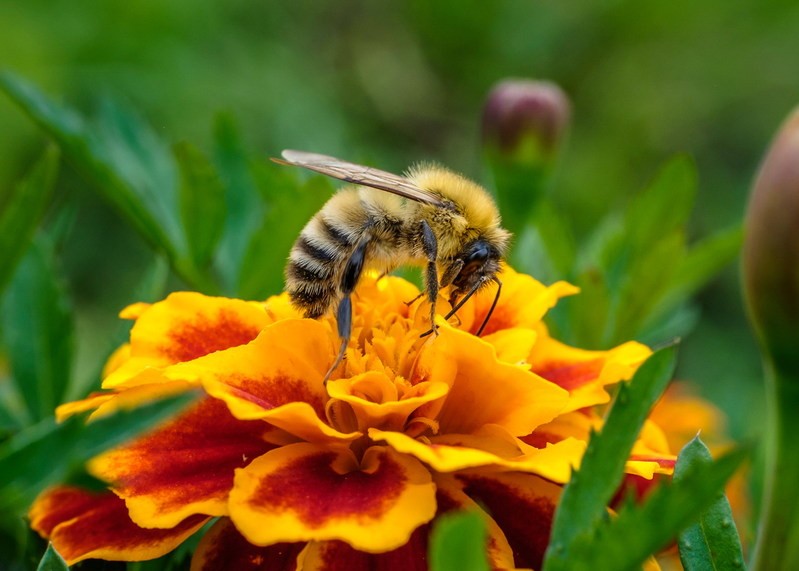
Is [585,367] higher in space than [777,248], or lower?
lower

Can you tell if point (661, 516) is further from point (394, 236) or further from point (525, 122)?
point (525, 122)

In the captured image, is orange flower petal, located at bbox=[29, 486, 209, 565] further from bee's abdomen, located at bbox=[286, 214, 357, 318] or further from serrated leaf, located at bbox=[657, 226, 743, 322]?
serrated leaf, located at bbox=[657, 226, 743, 322]

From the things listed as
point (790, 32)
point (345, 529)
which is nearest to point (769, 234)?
point (345, 529)

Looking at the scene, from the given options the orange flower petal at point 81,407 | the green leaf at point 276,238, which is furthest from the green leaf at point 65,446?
the green leaf at point 276,238

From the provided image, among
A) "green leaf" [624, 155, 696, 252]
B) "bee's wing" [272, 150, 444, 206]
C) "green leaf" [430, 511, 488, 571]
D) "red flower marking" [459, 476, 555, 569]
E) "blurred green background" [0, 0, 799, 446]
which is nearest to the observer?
"green leaf" [430, 511, 488, 571]

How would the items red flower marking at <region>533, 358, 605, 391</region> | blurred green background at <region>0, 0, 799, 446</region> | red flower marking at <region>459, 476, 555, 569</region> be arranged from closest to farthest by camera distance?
red flower marking at <region>459, 476, 555, 569</region>
red flower marking at <region>533, 358, 605, 391</region>
blurred green background at <region>0, 0, 799, 446</region>

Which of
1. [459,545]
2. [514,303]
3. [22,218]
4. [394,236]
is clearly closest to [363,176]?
[394,236]

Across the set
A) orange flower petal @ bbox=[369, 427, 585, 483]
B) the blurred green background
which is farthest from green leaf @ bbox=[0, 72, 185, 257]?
the blurred green background
